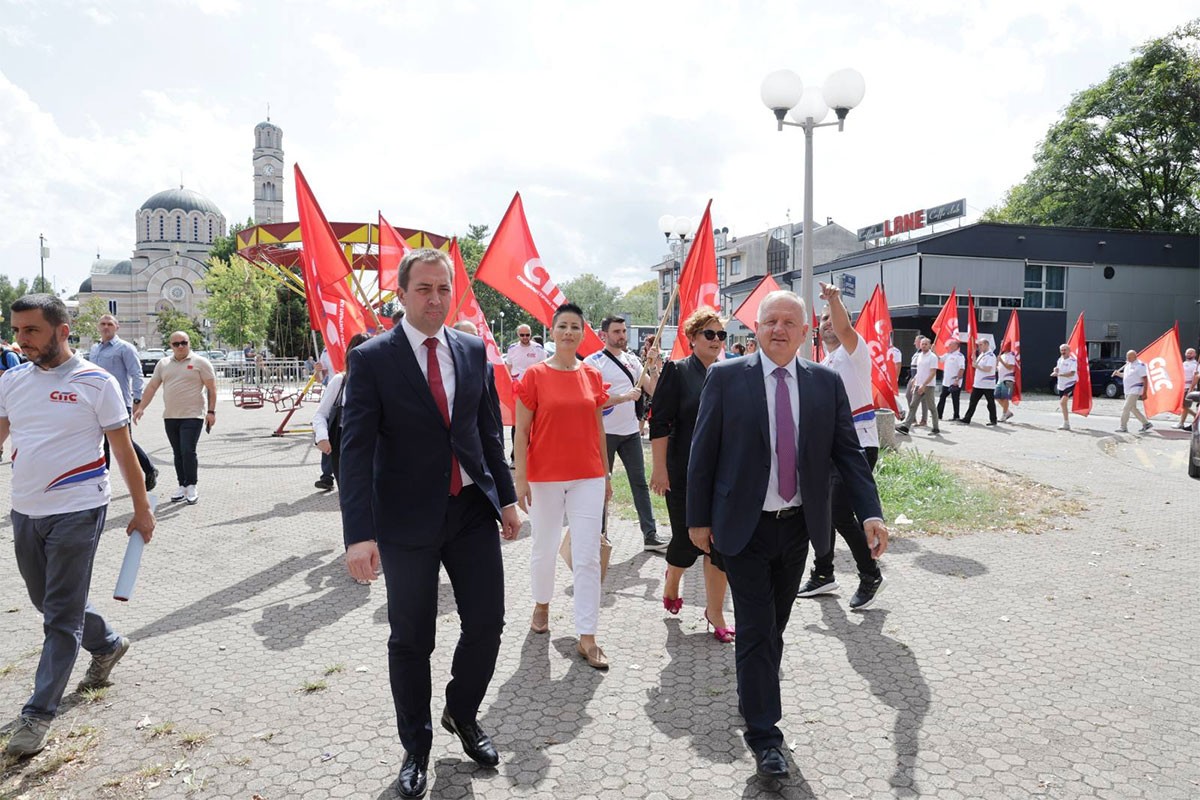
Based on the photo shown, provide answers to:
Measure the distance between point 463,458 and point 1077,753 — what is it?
2.84 m

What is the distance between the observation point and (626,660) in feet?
14.5

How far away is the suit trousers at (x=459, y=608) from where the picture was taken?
3.05 metres

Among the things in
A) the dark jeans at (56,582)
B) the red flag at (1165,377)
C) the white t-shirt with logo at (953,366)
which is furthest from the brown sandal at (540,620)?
the red flag at (1165,377)

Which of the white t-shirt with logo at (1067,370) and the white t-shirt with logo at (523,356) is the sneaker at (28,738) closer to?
the white t-shirt with logo at (523,356)

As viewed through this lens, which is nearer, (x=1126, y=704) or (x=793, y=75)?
(x=1126, y=704)

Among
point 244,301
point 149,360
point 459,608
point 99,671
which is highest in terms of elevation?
point 244,301

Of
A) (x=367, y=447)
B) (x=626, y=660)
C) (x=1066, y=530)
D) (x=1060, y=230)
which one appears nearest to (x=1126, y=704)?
(x=626, y=660)

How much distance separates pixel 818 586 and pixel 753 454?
2660 mm

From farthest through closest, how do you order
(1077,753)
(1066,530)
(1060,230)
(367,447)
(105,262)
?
(105,262) → (1060,230) → (1066,530) → (1077,753) → (367,447)

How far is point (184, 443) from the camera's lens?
8.84m

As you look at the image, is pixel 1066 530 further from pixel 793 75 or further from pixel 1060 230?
pixel 1060 230

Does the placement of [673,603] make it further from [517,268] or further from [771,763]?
[517,268]

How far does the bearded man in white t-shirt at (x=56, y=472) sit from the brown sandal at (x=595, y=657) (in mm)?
2320

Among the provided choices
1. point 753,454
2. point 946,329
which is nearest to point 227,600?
point 753,454
